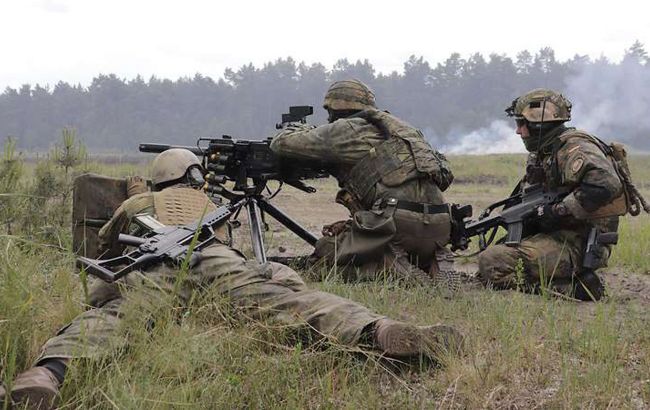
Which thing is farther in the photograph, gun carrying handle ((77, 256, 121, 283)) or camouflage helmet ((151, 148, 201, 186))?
camouflage helmet ((151, 148, 201, 186))

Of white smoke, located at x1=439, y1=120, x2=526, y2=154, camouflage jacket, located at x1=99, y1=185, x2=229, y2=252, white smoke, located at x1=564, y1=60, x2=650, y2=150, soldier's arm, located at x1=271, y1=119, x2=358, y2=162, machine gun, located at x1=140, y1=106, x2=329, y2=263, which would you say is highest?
white smoke, located at x1=564, y1=60, x2=650, y2=150

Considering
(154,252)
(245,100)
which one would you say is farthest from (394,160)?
(245,100)

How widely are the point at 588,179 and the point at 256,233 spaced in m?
2.40

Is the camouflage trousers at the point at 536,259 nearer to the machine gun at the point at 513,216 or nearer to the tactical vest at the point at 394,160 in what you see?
the machine gun at the point at 513,216

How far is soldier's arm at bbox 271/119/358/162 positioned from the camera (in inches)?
230

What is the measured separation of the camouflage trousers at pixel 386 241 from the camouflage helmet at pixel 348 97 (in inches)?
→ 33.6

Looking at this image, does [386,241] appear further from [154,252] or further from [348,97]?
[154,252]

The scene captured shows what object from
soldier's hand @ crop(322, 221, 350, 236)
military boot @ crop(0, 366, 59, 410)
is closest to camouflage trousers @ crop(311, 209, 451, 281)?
soldier's hand @ crop(322, 221, 350, 236)

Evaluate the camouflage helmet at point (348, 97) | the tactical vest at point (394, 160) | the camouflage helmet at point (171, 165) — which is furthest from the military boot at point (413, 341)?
the camouflage helmet at point (348, 97)

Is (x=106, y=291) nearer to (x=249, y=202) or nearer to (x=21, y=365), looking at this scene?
(x=21, y=365)

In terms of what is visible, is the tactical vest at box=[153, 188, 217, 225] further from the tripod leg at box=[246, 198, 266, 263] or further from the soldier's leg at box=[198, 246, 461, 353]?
the tripod leg at box=[246, 198, 266, 263]

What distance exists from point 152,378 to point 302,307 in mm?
920

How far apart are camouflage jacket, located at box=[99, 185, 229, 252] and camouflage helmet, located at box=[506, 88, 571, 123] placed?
2.64m

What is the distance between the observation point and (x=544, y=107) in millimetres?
6000
